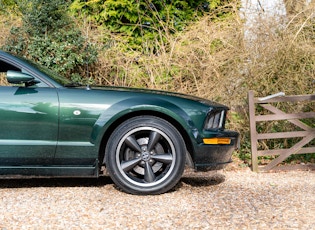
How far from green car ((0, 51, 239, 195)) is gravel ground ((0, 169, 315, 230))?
0.27 meters

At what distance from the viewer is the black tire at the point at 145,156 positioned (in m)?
5.52

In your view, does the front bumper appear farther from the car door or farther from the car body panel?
the car door

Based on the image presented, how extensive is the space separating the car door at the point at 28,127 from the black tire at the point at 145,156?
0.68 meters

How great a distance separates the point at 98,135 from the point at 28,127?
77cm

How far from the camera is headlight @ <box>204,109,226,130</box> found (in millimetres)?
5770

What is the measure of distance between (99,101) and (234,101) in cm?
458

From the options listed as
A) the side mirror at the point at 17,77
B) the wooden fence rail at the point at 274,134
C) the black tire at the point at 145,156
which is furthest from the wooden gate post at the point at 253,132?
the side mirror at the point at 17,77

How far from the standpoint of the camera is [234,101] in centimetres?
962

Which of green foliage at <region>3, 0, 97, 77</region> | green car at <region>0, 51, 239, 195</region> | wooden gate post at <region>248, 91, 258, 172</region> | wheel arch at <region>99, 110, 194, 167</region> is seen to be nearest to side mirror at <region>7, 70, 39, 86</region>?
green car at <region>0, 51, 239, 195</region>

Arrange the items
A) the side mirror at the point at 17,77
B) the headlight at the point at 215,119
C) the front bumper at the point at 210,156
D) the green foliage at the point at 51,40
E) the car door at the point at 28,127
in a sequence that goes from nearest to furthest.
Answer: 1. the side mirror at the point at 17,77
2. the car door at the point at 28,127
3. the front bumper at the point at 210,156
4. the headlight at the point at 215,119
5. the green foliage at the point at 51,40

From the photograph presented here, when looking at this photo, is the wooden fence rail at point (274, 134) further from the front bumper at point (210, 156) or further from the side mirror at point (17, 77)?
the side mirror at point (17, 77)

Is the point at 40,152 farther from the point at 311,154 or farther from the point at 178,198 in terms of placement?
the point at 311,154

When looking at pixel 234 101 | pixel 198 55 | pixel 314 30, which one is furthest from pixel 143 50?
pixel 314 30

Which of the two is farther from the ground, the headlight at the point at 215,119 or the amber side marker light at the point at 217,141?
the headlight at the point at 215,119
